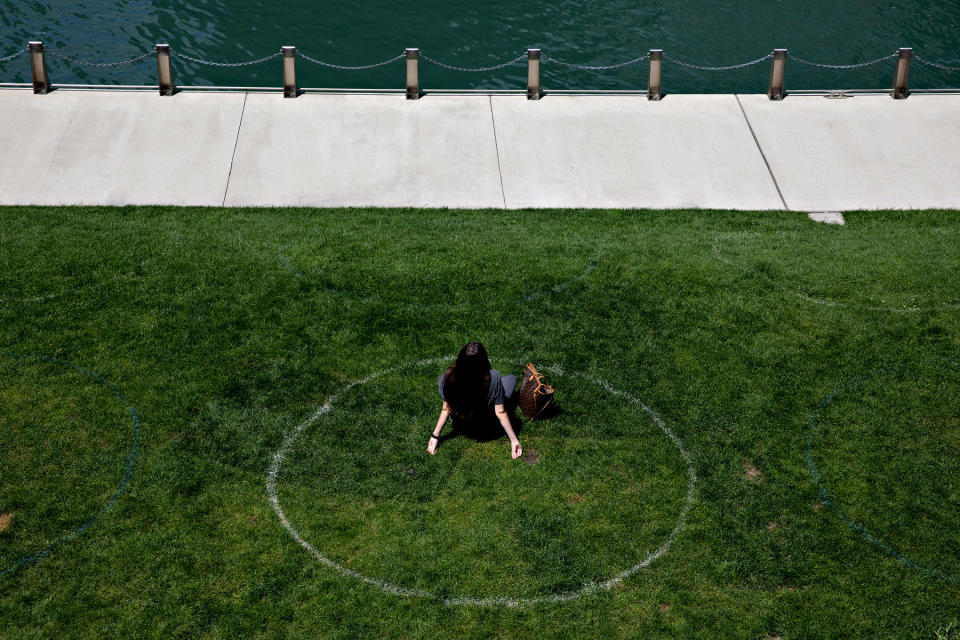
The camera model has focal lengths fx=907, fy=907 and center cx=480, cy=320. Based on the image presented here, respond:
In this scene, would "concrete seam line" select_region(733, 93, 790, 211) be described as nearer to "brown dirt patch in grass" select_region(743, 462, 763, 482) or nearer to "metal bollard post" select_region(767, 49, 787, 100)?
"metal bollard post" select_region(767, 49, 787, 100)

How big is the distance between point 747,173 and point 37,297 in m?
12.9

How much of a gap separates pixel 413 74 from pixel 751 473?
1281cm

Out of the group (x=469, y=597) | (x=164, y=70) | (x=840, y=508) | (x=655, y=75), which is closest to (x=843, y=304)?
(x=840, y=508)

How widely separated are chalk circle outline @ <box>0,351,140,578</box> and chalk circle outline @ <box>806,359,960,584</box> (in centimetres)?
758

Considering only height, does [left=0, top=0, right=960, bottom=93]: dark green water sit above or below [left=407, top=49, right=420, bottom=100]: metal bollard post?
below

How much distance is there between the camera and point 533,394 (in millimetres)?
10547

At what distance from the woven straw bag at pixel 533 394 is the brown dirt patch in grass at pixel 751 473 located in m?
2.32

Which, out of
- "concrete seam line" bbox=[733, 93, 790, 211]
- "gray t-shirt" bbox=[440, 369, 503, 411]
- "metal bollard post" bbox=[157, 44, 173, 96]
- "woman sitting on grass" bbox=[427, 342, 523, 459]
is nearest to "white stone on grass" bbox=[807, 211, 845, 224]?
→ "concrete seam line" bbox=[733, 93, 790, 211]

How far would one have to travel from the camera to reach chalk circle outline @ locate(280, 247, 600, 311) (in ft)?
42.8

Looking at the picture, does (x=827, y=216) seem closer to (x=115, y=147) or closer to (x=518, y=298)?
(x=518, y=298)

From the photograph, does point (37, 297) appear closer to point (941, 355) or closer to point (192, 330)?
point (192, 330)

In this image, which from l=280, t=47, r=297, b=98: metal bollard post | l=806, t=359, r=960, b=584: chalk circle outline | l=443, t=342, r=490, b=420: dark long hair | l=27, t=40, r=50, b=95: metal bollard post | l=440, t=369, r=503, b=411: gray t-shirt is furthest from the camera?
l=280, t=47, r=297, b=98: metal bollard post

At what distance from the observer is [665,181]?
17.7m

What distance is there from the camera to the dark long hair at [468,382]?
9719mm
